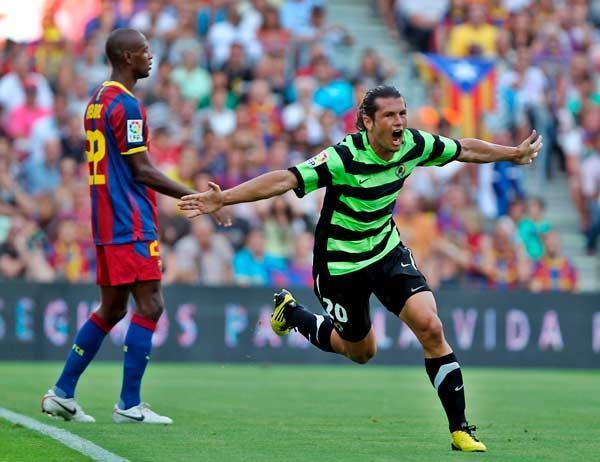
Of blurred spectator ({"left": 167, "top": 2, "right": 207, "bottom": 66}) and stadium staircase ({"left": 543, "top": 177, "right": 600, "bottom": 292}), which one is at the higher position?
blurred spectator ({"left": 167, "top": 2, "right": 207, "bottom": 66})

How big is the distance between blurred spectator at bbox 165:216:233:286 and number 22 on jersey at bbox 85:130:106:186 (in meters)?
8.41

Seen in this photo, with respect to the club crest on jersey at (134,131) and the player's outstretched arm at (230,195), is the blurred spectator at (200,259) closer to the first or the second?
the club crest on jersey at (134,131)

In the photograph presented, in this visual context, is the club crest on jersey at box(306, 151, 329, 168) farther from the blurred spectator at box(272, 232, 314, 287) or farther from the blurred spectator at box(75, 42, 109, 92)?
the blurred spectator at box(75, 42, 109, 92)

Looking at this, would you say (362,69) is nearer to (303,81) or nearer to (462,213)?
(303,81)

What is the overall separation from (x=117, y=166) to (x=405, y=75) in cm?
1411

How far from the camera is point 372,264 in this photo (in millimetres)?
9367

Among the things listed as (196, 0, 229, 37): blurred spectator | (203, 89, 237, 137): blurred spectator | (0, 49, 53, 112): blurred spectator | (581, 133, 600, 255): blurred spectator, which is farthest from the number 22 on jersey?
(581, 133, 600, 255): blurred spectator

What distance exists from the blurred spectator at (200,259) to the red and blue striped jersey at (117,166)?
27.7ft

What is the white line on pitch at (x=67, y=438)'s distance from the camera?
7884mm

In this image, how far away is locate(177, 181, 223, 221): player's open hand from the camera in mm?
8453

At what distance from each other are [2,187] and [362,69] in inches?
238

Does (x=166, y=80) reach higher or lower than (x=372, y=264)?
higher

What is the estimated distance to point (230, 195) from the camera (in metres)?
8.50

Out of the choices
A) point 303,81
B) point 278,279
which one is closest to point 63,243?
point 278,279
